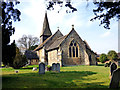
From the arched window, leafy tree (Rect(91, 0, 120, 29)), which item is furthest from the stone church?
leafy tree (Rect(91, 0, 120, 29))

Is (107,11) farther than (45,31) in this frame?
No

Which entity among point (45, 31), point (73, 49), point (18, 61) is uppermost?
point (45, 31)

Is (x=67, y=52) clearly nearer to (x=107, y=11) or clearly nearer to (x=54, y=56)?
(x=54, y=56)

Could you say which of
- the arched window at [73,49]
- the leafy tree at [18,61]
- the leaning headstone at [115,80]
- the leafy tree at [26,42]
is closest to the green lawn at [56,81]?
the leaning headstone at [115,80]

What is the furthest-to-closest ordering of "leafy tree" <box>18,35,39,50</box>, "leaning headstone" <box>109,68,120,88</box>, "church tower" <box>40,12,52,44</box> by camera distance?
"leafy tree" <box>18,35,39,50</box> → "church tower" <box>40,12,52,44</box> → "leaning headstone" <box>109,68,120,88</box>

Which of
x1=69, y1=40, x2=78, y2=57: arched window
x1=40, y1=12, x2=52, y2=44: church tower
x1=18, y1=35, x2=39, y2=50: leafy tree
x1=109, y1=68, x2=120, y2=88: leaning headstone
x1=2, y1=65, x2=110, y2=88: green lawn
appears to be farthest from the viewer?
x1=18, y1=35, x2=39, y2=50: leafy tree

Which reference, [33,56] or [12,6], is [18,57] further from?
[33,56]

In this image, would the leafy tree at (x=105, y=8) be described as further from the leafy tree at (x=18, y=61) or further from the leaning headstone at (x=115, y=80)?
the leafy tree at (x=18, y=61)

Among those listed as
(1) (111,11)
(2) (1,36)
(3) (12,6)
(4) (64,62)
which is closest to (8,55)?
(2) (1,36)

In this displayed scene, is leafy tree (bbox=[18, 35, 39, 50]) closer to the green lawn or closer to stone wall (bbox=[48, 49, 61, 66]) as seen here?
stone wall (bbox=[48, 49, 61, 66])

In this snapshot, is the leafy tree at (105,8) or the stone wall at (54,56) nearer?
the leafy tree at (105,8)

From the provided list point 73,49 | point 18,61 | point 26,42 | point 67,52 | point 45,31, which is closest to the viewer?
point 18,61

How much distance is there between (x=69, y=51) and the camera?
32.6 m

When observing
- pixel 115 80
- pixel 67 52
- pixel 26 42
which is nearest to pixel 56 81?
pixel 115 80
